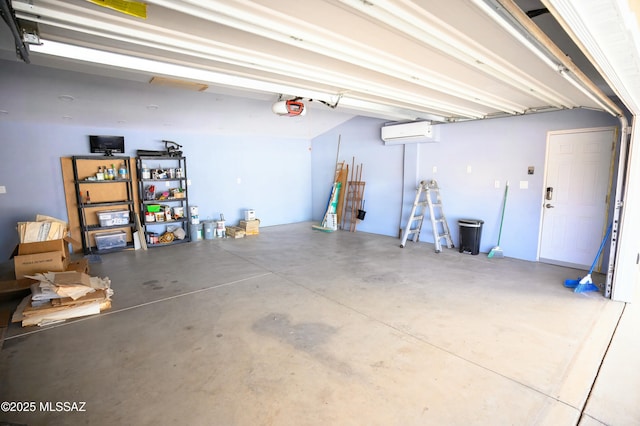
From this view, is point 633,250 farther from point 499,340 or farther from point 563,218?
point 499,340

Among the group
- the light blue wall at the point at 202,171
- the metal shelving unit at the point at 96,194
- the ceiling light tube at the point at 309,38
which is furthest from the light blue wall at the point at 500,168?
the metal shelving unit at the point at 96,194

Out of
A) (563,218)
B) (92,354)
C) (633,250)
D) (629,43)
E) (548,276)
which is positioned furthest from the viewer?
(563,218)

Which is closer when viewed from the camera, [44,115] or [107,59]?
[107,59]

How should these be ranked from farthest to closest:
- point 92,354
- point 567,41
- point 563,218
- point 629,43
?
point 563,218 → point 567,41 → point 92,354 → point 629,43

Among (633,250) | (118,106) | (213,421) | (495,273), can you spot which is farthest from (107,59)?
(633,250)

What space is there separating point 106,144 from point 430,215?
623 cm

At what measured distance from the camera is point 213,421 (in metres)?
1.92

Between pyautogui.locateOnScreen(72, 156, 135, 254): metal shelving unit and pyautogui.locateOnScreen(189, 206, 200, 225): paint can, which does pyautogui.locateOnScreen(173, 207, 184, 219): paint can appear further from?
pyautogui.locateOnScreen(72, 156, 135, 254): metal shelving unit

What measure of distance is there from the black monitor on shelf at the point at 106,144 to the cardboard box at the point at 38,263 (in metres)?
2.60

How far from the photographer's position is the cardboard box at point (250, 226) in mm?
7316

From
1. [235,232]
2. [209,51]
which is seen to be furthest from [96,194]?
[209,51]

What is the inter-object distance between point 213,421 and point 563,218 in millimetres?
5311

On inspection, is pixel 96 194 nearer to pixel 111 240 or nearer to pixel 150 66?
pixel 111 240

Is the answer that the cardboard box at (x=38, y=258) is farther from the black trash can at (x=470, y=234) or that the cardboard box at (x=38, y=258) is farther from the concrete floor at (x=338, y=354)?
the black trash can at (x=470, y=234)
